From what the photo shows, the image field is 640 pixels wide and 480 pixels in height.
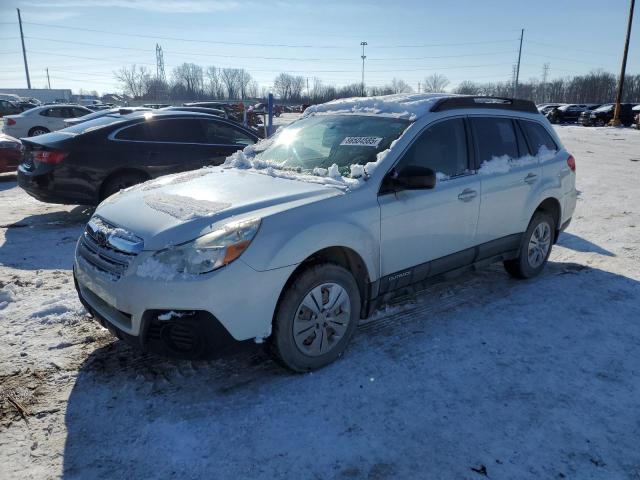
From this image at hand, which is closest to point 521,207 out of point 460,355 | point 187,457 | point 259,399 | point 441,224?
point 441,224

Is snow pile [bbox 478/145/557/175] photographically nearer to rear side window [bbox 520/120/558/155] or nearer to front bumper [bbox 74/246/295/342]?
rear side window [bbox 520/120/558/155]

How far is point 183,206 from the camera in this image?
3131 millimetres

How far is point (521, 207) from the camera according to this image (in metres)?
4.67

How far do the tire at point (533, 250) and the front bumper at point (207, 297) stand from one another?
2.97 metres

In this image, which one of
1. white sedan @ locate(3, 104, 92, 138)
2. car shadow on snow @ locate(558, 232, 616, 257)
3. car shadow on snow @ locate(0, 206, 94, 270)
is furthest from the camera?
white sedan @ locate(3, 104, 92, 138)

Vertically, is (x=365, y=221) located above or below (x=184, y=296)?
above

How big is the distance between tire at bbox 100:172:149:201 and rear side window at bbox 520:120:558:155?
531 centimetres

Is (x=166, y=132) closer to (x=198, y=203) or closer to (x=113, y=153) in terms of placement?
(x=113, y=153)

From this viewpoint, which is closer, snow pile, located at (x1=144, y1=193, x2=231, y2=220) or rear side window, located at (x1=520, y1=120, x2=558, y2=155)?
snow pile, located at (x1=144, y1=193, x2=231, y2=220)

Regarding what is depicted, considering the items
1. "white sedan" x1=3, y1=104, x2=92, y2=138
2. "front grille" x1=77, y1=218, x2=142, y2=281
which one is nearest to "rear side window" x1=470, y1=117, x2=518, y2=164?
"front grille" x1=77, y1=218, x2=142, y2=281

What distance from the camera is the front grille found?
291cm

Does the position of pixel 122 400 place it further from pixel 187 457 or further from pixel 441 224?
pixel 441 224

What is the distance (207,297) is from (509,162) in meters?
3.26

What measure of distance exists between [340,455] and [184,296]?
1.21 m
